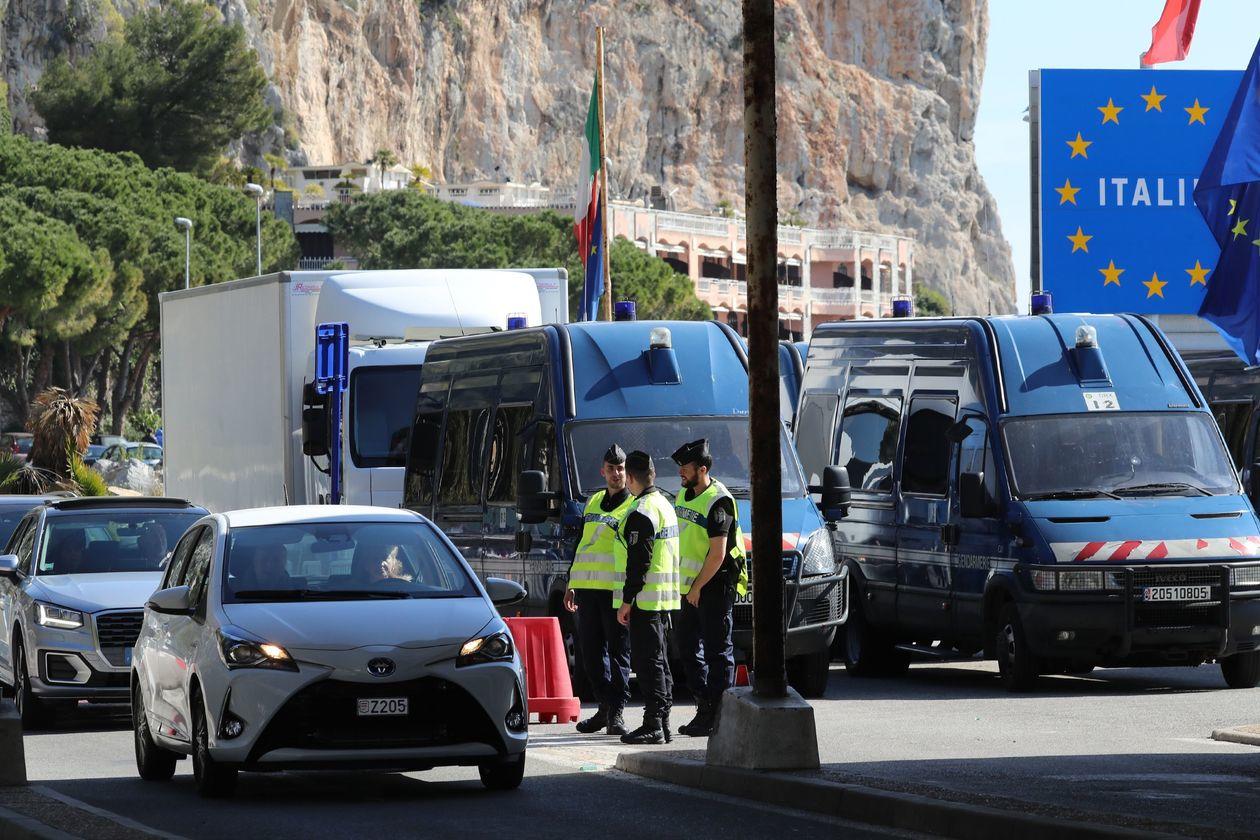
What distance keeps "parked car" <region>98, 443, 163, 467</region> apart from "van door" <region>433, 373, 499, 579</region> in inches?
1542

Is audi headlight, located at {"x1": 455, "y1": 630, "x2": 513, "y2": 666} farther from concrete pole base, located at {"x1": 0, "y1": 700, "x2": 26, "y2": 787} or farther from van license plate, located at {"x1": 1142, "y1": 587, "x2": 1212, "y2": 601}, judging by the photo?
van license plate, located at {"x1": 1142, "y1": 587, "x2": 1212, "y2": 601}

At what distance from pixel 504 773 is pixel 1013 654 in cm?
619

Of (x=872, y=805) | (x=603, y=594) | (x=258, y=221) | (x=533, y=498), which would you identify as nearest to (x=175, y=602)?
(x=603, y=594)

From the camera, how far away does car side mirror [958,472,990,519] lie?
16.0m

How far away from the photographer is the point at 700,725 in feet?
42.4

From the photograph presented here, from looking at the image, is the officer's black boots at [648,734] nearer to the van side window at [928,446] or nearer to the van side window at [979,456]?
the van side window at [979,456]

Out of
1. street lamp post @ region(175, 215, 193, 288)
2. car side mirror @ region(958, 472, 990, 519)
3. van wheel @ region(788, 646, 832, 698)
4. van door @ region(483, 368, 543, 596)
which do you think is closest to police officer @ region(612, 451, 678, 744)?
van wheel @ region(788, 646, 832, 698)

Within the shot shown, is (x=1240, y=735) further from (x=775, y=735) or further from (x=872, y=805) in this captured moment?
A: (x=872, y=805)

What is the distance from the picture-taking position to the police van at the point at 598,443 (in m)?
15.4

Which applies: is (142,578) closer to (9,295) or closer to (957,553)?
(957,553)

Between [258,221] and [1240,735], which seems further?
[258,221]

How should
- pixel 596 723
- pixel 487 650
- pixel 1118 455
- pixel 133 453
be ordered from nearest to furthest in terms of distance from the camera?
pixel 487 650, pixel 596 723, pixel 1118 455, pixel 133 453

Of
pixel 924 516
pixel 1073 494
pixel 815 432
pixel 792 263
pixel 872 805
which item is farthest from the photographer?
pixel 792 263

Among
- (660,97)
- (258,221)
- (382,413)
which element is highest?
(660,97)
